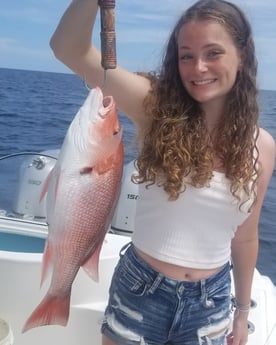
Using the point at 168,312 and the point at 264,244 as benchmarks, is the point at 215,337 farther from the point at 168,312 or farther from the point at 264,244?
the point at 264,244

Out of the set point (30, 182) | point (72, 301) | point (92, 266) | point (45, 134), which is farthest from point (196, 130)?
point (45, 134)

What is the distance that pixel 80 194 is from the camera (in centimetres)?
176

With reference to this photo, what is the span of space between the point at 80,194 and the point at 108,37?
19.6 inches

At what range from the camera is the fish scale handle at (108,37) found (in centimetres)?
175

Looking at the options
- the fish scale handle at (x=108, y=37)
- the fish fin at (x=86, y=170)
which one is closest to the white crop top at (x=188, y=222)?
the fish fin at (x=86, y=170)

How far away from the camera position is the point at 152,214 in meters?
2.04

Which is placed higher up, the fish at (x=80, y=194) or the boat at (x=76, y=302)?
the fish at (x=80, y=194)

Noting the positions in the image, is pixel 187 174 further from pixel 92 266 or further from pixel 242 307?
pixel 242 307

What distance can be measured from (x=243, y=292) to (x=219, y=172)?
618 mm

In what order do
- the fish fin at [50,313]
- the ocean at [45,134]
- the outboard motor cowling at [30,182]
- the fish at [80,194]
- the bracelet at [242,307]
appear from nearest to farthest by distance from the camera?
the fish at [80,194], the fish fin at [50,313], the bracelet at [242,307], the ocean at [45,134], the outboard motor cowling at [30,182]

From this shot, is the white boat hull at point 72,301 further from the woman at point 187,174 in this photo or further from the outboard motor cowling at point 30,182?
the outboard motor cowling at point 30,182

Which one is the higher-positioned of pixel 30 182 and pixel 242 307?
pixel 242 307

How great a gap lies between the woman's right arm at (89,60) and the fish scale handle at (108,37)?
6 cm

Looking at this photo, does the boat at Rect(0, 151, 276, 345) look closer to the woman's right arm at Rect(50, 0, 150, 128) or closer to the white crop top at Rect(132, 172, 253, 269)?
the white crop top at Rect(132, 172, 253, 269)
